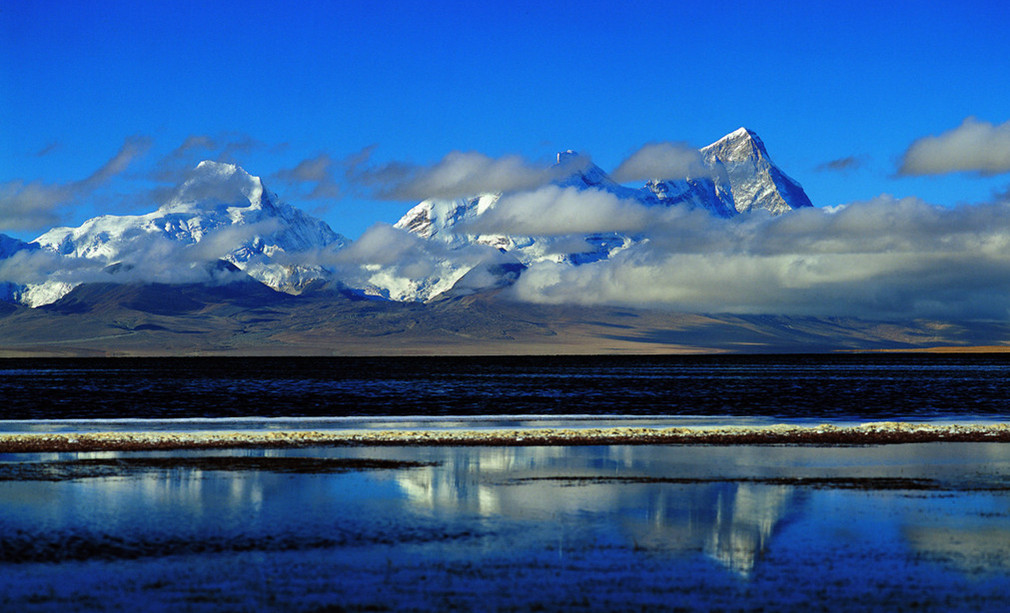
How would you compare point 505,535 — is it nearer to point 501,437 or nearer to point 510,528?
point 510,528

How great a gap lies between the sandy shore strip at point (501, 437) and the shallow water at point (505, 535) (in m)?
6.84

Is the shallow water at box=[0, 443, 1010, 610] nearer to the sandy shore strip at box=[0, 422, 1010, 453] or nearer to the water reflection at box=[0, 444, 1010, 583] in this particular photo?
the water reflection at box=[0, 444, 1010, 583]

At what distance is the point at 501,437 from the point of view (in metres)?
50.8

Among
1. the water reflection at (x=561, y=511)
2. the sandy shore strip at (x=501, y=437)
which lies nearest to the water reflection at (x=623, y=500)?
the water reflection at (x=561, y=511)

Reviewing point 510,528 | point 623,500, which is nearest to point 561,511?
point 623,500

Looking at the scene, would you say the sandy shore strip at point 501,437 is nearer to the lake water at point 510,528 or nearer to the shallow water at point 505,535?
the lake water at point 510,528

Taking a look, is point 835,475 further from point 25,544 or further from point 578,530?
point 25,544

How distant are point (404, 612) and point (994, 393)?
11010 cm

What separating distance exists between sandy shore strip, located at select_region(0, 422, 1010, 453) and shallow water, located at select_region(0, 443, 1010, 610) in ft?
22.4

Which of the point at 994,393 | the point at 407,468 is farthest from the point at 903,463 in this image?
the point at 994,393

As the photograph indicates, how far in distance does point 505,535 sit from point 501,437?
82.0 ft

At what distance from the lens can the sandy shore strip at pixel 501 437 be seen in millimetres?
47594

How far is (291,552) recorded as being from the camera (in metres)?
23.7

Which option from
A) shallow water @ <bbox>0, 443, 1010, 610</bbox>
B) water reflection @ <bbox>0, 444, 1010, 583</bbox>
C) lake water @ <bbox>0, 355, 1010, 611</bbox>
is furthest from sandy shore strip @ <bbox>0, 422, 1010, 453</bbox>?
shallow water @ <bbox>0, 443, 1010, 610</bbox>
